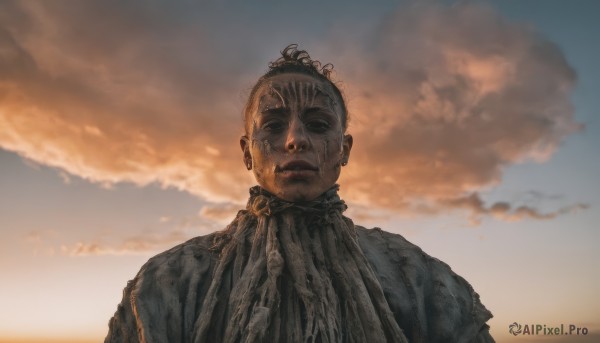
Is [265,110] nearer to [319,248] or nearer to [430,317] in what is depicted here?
[319,248]

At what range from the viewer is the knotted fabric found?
399 centimetres

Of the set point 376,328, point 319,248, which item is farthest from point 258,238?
point 376,328

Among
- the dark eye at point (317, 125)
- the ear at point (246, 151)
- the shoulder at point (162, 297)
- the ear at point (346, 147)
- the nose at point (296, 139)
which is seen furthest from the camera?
the ear at point (346, 147)

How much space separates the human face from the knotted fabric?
0.14 metres

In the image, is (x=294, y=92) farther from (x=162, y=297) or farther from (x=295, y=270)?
(x=162, y=297)

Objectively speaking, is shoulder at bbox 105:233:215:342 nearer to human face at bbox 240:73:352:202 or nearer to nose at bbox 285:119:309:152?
human face at bbox 240:73:352:202

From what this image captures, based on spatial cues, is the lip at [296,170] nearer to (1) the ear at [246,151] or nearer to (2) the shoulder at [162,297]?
(1) the ear at [246,151]

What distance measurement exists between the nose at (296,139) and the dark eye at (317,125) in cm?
11

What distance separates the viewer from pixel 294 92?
464cm

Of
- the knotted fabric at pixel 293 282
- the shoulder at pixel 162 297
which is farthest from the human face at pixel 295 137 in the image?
the shoulder at pixel 162 297

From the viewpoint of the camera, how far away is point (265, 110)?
15.2 feet

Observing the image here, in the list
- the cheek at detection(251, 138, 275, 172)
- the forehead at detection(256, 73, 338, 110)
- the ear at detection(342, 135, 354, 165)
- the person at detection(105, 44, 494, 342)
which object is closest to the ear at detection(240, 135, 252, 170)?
the person at detection(105, 44, 494, 342)

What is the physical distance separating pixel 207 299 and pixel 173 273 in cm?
39

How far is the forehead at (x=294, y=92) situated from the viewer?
15.1 feet
